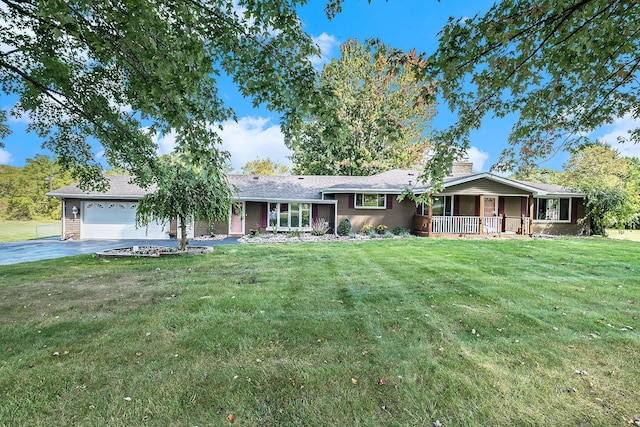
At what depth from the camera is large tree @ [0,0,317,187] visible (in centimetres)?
360

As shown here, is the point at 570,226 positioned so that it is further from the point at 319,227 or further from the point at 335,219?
the point at 319,227

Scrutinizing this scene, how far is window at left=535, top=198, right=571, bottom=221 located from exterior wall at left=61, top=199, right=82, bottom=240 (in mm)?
26183

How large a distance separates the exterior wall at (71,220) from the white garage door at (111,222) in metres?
0.20

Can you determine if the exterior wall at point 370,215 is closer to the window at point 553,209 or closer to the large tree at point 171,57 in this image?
the window at point 553,209

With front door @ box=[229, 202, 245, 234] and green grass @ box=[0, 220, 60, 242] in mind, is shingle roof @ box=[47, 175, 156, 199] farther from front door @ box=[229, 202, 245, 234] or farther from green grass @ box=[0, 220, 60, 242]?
front door @ box=[229, 202, 245, 234]

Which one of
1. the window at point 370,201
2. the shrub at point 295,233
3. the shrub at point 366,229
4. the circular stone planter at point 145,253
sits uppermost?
the window at point 370,201

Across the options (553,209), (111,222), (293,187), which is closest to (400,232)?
(293,187)

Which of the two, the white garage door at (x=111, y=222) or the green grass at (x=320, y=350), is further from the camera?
the white garage door at (x=111, y=222)

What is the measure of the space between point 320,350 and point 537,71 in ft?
16.6

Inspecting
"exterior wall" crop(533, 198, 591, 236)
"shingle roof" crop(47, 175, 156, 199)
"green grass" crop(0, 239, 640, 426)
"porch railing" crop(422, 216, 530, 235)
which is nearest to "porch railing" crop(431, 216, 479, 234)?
"porch railing" crop(422, 216, 530, 235)

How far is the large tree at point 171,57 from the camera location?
3604 millimetres

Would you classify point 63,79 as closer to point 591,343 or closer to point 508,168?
point 508,168

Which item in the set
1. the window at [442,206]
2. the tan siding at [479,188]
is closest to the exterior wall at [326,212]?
the window at [442,206]

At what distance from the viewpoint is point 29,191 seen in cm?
3100
